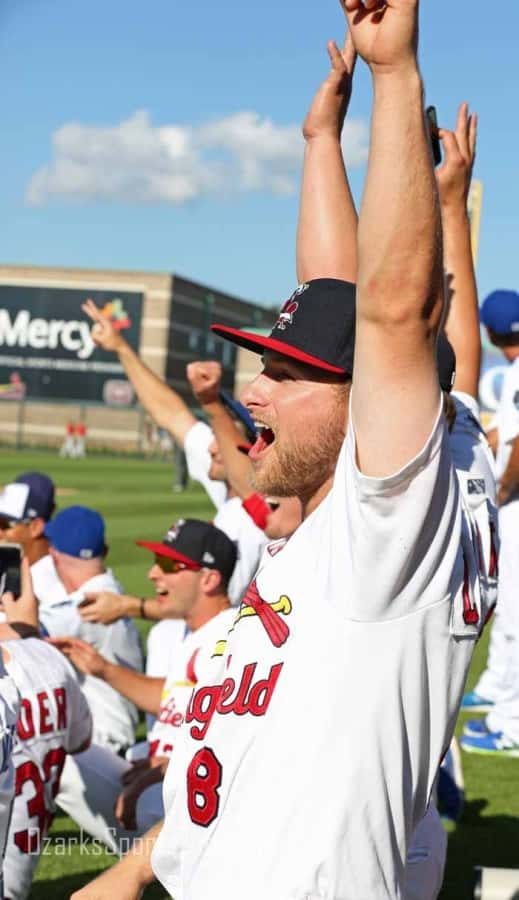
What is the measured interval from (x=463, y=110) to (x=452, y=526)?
2063 mm

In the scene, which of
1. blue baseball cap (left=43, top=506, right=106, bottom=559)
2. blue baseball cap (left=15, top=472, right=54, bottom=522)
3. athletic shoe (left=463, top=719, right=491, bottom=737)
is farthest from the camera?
athletic shoe (left=463, top=719, right=491, bottom=737)

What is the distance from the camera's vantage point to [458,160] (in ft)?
11.8

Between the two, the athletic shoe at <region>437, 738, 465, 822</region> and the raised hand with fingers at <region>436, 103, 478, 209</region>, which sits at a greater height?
the raised hand with fingers at <region>436, 103, 478, 209</region>

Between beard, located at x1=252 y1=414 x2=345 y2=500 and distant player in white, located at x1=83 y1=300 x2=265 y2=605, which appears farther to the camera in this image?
distant player in white, located at x1=83 y1=300 x2=265 y2=605

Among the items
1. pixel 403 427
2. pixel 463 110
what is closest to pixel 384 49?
pixel 403 427

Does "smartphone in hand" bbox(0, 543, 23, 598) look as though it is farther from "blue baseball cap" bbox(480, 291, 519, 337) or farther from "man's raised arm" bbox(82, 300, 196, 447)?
"blue baseball cap" bbox(480, 291, 519, 337)

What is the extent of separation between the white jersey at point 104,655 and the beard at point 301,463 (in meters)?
4.38

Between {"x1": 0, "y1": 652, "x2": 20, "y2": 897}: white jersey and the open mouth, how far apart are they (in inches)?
41.6

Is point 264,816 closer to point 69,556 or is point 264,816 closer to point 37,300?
point 69,556

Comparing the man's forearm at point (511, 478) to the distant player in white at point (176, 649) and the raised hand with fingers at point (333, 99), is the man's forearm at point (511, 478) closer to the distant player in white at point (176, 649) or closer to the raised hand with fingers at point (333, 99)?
the distant player in white at point (176, 649)

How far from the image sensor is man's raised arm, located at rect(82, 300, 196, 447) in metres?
5.88

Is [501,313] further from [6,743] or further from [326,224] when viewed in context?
[6,743]

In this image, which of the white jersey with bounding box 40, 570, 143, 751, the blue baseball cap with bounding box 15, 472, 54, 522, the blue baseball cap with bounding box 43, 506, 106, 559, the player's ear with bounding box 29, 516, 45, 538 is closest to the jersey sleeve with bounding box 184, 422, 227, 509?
the blue baseball cap with bounding box 43, 506, 106, 559

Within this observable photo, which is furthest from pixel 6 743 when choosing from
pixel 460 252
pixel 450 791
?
pixel 450 791
